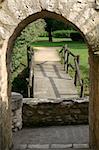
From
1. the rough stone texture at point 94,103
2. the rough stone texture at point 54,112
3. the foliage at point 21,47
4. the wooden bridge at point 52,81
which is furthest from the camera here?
the foliage at point 21,47

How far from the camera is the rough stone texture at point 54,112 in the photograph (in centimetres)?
923

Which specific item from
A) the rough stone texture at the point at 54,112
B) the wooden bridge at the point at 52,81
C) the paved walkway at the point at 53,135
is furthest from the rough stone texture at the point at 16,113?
the wooden bridge at the point at 52,81

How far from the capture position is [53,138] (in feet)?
27.3

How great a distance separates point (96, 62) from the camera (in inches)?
252

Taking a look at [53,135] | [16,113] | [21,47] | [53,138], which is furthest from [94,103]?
[21,47]

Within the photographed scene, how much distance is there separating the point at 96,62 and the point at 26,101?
328cm

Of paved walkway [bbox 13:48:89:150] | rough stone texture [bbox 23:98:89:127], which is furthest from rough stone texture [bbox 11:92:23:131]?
rough stone texture [bbox 23:98:89:127]

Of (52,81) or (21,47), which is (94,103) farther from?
(21,47)

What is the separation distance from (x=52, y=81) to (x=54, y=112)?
4438 millimetres

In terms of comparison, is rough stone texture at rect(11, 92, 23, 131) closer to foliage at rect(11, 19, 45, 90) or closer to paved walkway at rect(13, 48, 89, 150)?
paved walkway at rect(13, 48, 89, 150)

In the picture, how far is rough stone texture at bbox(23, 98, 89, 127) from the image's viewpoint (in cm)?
923

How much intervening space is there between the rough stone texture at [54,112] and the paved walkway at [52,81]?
1702 mm

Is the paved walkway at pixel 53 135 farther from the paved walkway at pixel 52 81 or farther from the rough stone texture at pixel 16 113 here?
the rough stone texture at pixel 16 113

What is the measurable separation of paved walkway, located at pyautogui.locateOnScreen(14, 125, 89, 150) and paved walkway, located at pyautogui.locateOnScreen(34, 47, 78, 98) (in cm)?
212
